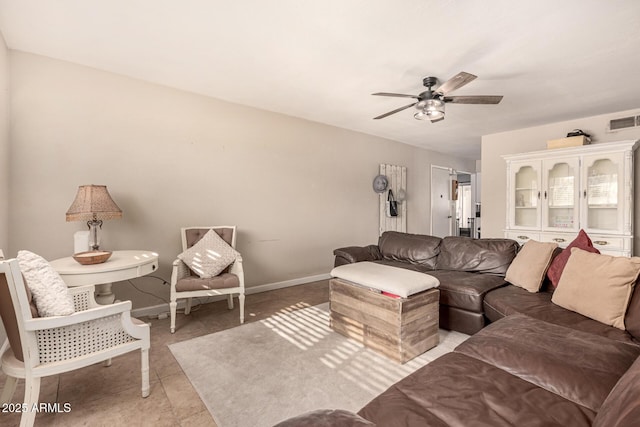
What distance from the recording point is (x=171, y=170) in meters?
3.28

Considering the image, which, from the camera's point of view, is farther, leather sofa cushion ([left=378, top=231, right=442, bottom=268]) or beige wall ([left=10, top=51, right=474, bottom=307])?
leather sofa cushion ([left=378, top=231, right=442, bottom=268])

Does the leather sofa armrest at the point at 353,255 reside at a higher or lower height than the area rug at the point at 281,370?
higher

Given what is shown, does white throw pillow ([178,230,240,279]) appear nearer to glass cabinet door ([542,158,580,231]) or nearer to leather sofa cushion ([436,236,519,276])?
leather sofa cushion ([436,236,519,276])

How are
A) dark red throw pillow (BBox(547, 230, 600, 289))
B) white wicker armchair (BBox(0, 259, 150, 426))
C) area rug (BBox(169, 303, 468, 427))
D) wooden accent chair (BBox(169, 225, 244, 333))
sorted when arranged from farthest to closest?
1. wooden accent chair (BBox(169, 225, 244, 333))
2. dark red throw pillow (BBox(547, 230, 600, 289))
3. area rug (BBox(169, 303, 468, 427))
4. white wicker armchair (BBox(0, 259, 150, 426))

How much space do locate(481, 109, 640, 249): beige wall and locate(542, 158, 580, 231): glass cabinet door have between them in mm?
615

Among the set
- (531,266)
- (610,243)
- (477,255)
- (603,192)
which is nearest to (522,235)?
(610,243)

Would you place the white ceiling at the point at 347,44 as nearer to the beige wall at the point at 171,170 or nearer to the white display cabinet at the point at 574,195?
the beige wall at the point at 171,170

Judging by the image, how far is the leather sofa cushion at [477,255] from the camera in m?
2.93

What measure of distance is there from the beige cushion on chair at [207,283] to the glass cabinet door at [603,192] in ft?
14.6

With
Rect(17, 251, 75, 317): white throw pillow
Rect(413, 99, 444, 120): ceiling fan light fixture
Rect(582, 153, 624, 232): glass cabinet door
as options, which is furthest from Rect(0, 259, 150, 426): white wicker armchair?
Rect(582, 153, 624, 232): glass cabinet door

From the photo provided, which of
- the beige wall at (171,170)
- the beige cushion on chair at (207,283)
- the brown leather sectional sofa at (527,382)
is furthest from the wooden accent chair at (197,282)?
the brown leather sectional sofa at (527,382)

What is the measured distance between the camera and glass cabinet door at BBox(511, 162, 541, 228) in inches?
165

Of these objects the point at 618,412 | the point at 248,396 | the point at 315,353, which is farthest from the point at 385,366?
the point at 618,412

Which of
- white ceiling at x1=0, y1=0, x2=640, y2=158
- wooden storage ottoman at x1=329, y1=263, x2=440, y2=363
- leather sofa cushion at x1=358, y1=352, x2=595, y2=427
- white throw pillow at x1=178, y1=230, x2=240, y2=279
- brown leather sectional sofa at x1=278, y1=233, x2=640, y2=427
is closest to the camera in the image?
brown leather sectional sofa at x1=278, y1=233, x2=640, y2=427
